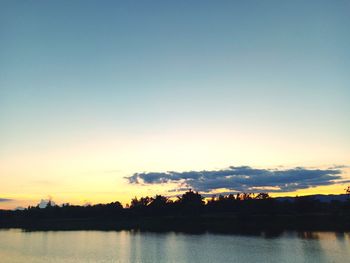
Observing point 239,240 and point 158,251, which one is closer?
point 158,251

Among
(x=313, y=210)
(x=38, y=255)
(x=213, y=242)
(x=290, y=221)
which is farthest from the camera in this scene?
(x=313, y=210)

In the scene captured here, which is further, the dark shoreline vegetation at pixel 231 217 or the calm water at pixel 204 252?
the dark shoreline vegetation at pixel 231 217

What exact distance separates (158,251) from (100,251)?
1207 centimetres

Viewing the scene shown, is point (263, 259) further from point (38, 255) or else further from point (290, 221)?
point (290, 221)

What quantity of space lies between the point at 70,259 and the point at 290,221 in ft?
292

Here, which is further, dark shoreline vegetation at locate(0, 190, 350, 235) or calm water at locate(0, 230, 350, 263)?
dark shoreline vegetation at locate(0, 190, 350, 235)

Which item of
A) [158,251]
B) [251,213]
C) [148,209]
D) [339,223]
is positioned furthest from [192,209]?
[158,251]

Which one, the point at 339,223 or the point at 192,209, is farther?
the point at 192,209

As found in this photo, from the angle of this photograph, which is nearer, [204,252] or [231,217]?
[204,252]

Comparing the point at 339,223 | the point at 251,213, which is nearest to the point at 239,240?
the point at 339,223

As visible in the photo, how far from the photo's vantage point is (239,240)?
80.2m

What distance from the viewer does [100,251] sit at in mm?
71812

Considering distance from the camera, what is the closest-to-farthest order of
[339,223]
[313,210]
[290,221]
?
[339,223], [290,221], [313,210]

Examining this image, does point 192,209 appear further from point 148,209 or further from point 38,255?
point 38,255
